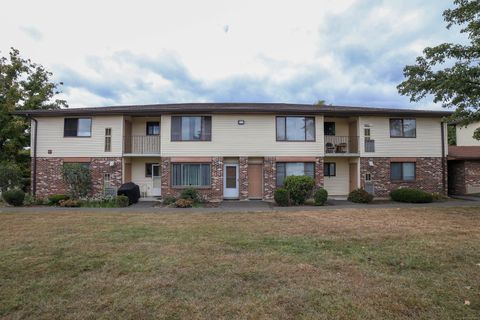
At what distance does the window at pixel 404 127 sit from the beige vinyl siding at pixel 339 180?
3.53 m

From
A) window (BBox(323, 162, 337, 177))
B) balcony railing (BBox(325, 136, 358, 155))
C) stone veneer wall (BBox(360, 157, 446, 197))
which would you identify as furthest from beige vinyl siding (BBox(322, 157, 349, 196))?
stone veneer wall (BBox(360, 157, 446, 197))

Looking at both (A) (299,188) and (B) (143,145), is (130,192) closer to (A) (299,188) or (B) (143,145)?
(B) (143,145)

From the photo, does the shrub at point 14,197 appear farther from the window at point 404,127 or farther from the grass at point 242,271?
the window at point 404,127

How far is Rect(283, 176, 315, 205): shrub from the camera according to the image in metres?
13.9

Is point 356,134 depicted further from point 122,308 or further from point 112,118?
point 122,308

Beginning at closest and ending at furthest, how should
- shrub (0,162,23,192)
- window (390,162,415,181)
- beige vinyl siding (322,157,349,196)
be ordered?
shrub (0,162,23,192) < window (390,162,415,181) < beige vinyl siding (322,157,349,196)

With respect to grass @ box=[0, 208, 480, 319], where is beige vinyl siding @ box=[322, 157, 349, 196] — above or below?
above

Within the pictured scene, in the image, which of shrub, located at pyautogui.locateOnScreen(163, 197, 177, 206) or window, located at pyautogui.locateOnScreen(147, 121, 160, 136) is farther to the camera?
window, located at pyautogui.locateOnScreen(147, 121, 160, 136)

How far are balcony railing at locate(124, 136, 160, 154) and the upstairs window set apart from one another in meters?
7.85

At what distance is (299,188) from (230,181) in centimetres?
Answer: 450

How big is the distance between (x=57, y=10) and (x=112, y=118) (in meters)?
6.17

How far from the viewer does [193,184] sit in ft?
52.2

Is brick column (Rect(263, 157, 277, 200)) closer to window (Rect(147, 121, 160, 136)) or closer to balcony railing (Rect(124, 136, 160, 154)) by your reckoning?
balcony railing (Rect(124, 136, 160, 154))

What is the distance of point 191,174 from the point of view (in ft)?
52.4
